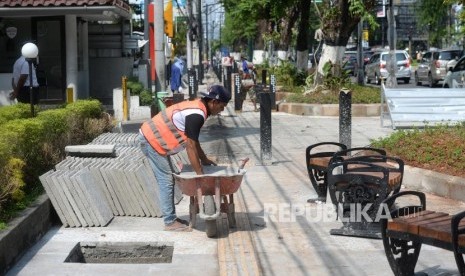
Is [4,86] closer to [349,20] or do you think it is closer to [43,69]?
[43,69]

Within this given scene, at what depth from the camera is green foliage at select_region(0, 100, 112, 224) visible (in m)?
8.14

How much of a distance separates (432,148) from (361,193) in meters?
3.92

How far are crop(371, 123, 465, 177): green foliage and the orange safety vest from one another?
3999 millimetres

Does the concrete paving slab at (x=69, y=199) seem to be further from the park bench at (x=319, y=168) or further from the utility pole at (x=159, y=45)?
the utility pole at (x=159, y=45)

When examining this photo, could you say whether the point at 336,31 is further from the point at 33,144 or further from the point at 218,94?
the point at 218,94

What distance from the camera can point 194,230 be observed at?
29.2 ft

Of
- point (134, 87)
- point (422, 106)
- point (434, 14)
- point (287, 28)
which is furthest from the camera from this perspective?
point (434, 14)

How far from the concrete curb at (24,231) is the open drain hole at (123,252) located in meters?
0.47

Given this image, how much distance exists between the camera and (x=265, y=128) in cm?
1339

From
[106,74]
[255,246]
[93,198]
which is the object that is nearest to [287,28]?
[106,74]

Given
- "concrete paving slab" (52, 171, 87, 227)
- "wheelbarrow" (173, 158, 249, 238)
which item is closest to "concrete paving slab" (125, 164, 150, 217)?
"concrete paving slab" (52, 171, 87, 227)

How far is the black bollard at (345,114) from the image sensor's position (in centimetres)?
1248

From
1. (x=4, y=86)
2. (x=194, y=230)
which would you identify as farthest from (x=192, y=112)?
(x=4, y=86)

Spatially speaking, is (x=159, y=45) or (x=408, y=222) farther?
(x=159, y=45)
